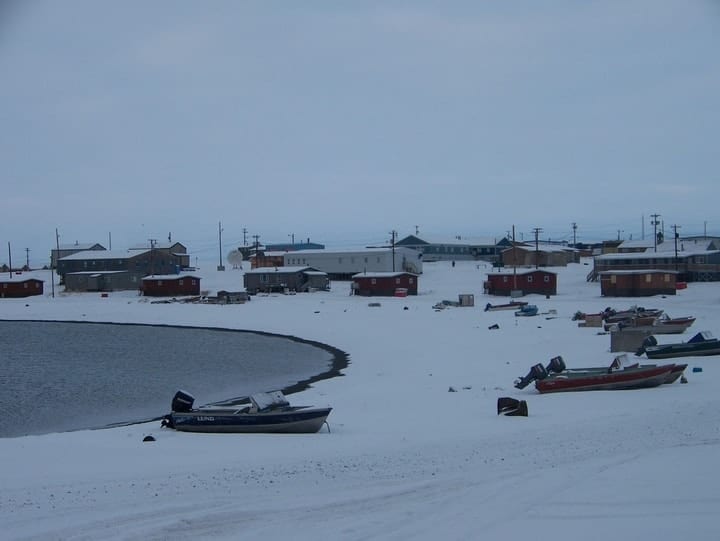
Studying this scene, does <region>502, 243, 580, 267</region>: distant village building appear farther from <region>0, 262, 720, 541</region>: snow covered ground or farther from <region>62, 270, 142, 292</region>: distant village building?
<region>0, 262, 720, 541</region>: snow covered ground

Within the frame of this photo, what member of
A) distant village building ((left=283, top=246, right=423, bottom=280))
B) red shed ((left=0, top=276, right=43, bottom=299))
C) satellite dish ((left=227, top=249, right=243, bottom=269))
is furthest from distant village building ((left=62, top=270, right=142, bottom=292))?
satellite dish ((left=227, top=249, right=243, bottom=269))

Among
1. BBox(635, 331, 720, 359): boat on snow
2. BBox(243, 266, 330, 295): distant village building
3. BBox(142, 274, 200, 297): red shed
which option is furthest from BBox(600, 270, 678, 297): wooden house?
BBox(142, 274, 200, 297): red shed

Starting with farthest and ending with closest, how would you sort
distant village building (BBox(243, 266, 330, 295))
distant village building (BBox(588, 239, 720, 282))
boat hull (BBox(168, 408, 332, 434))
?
distant village building (BBox(243, 266, 330, 295))
distant village building (BBox(588, 239, 720, 282))
boat hull (BBox(168, 408, 332, 434))

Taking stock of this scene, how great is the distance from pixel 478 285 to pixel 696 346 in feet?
156

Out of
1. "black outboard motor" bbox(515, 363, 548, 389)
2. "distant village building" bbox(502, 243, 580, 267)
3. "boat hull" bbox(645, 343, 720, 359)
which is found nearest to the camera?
"black outboard motor" bbox(515, 363, 548, 389)

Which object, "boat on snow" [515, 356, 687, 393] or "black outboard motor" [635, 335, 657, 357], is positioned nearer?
"boat on snow" [515, 356, 687, 393]

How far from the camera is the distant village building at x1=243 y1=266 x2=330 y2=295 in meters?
72.6

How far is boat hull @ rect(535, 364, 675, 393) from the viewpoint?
20266mm

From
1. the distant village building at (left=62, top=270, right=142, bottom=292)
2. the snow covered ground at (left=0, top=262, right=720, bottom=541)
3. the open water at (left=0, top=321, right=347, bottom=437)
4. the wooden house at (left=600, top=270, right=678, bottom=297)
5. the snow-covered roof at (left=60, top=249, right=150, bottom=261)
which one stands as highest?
the snow-covered roof at (left=60, top=249, right=150, bottom=261)

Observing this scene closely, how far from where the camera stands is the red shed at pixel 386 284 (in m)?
66.3

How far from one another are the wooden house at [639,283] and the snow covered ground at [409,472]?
116 feet

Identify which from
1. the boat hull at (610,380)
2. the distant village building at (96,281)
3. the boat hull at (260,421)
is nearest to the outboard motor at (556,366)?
the boat hull at (610,380)

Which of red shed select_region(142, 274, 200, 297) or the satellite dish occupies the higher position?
the satellite dish

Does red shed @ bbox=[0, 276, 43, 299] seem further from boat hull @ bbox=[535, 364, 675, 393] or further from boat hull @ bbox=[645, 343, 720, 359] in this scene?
boat hull @ bbox=[535, 364, 675, 393]
